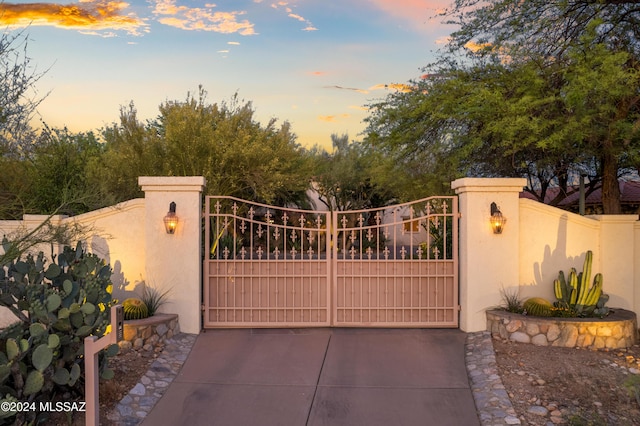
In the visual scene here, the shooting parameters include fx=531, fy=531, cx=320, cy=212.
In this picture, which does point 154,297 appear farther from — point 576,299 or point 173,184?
point 576,299

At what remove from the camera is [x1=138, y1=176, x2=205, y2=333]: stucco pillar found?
27.9ft

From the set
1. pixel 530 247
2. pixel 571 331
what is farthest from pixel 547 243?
pixel 571 331

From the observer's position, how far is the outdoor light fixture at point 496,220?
27.6 ft

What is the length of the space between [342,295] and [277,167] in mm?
12803

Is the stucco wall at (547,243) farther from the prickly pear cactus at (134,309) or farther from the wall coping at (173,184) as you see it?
the prickly pear cactus at (134,309)

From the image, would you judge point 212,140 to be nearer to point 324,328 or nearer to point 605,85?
point 324,328

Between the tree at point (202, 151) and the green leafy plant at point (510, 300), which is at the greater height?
the tree at point (202, 151)

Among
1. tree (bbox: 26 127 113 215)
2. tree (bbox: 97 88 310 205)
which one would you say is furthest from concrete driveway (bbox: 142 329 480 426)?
tree (bbox: 97 88 310 205)

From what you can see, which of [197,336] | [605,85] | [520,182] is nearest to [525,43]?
[605,85]

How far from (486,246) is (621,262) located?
7.67ft

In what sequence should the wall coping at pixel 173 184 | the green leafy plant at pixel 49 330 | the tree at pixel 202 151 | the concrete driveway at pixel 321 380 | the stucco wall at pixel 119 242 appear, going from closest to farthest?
the green leafy plant at pixel 49 330, the concrete driveway at pixel 321 380, the wall coping at pixel 173 184, the stucco wall at pixel 119 242, the tree at pixel 202 151

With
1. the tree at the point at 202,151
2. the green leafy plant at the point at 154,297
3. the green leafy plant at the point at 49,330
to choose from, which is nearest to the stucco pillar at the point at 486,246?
the green leafy plant at the point at 154,297

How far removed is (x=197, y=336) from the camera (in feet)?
27.5

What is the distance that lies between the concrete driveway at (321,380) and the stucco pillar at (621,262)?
2820mm
